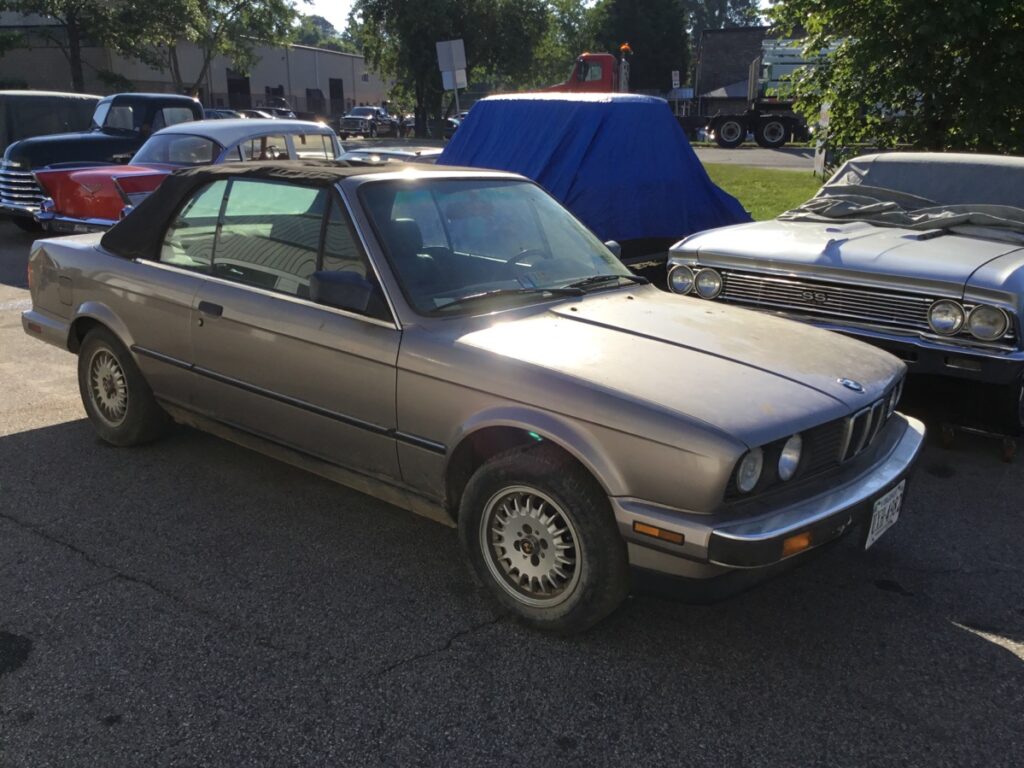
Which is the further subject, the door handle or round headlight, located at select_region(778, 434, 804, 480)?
the door handle

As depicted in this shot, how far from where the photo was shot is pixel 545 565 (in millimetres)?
3133

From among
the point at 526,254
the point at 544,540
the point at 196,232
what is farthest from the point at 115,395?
the point at 544,540

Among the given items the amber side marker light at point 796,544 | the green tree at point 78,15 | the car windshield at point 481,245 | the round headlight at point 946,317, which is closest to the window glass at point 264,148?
the car windshield at point 481,245

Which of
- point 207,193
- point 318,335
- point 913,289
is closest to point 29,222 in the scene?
point 207,193

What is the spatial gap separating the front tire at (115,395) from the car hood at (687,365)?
2.22 meters

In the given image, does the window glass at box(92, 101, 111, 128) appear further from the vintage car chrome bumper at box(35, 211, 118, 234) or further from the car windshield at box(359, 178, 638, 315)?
the car windshield at box(359, 178, 638, 315)

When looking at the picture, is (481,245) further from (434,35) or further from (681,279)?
(434,35)

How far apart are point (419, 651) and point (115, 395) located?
2662 millimetres

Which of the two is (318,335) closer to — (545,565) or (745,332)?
(545,565)

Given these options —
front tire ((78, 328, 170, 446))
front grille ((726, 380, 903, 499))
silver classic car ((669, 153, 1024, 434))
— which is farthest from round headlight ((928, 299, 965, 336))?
front tire ((78, 328, 170, 446))

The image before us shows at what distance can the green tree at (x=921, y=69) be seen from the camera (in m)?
8.62

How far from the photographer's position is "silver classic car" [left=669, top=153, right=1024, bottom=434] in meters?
4.77

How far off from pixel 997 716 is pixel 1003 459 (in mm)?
2676

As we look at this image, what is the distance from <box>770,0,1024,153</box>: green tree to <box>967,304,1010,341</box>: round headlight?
4.98 metres
